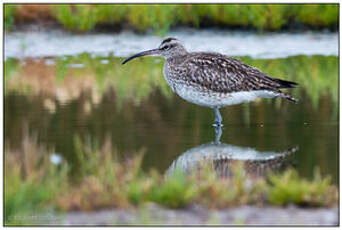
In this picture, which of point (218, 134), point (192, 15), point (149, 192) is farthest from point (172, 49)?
point (192, 15)

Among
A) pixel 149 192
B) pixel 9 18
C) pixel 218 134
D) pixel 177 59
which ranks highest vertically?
pixel 9 18

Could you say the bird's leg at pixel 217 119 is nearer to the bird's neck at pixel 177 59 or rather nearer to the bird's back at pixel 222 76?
the bird's back at pixel 222 76

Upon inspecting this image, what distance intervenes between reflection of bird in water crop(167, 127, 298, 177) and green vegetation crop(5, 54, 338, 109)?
9.14 feet

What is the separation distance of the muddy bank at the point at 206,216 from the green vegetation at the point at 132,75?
5106 mm

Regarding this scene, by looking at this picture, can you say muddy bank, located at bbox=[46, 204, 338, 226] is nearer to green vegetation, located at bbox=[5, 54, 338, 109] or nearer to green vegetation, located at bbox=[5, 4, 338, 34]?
green vegetation, located at bbox=[5, 54, 338, 109]

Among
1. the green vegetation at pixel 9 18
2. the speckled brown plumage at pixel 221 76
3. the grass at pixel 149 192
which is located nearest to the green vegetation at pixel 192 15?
the green vegetation at pixel 9 18

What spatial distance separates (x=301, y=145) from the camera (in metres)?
10.2

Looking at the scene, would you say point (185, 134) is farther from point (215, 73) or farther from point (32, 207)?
point (32, 207)

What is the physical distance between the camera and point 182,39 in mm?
17672

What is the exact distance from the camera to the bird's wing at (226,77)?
38.0 ft

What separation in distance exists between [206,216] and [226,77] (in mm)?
4328

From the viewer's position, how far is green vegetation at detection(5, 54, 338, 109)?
14003 mm

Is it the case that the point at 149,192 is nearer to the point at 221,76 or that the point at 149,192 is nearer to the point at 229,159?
the point at 229,159

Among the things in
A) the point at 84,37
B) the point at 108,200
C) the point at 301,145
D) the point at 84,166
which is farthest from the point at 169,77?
the point at 84,37
